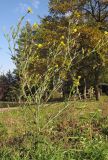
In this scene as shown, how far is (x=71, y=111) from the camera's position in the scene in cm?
1027

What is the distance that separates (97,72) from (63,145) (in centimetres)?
3316

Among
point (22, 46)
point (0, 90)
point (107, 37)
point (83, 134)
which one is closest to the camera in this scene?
point (22, 46)

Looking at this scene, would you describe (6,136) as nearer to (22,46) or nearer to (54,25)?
(22,46)

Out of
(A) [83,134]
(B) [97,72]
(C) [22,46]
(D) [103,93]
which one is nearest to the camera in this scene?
(C) [22,46]

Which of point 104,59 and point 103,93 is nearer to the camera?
point 104,59

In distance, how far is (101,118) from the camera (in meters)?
12.9

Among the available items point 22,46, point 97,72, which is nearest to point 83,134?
point 22,46

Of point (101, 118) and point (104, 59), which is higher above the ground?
point (104, 59)

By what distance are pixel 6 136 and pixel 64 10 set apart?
2760 centimetres

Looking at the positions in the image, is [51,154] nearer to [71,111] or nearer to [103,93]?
[71,111]

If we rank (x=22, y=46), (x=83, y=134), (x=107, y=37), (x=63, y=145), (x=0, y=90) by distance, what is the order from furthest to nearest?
(x=0, y=90)
(x=83, y=134)
(x=63, y=145)
(x=107, y=37)
(x=22, y=46)

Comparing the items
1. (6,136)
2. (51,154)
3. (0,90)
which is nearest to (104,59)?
(0,90)

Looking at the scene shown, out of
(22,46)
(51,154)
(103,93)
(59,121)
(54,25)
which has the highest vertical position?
(54,25)

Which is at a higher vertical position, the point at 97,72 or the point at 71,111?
the point at 97,72
